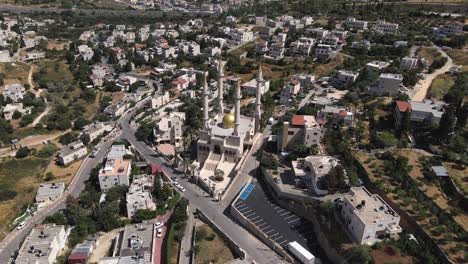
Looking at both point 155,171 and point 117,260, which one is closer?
point 117,260

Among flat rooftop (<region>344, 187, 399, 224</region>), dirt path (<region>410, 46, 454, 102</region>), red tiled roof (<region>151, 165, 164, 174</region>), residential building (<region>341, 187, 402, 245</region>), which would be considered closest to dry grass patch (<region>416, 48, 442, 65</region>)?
dirt path (<region>410, 46, 454, 102</region>)

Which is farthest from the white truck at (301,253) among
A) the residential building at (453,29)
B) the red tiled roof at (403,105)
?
the residential building at (453,29)

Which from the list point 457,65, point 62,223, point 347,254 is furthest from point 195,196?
point 457,65

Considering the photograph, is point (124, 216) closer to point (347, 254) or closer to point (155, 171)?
point (155, 171)

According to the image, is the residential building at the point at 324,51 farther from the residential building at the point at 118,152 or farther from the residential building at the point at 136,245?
the residential building at the point at 136,245

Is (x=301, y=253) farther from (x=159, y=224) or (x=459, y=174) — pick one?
(x=459, y=174)

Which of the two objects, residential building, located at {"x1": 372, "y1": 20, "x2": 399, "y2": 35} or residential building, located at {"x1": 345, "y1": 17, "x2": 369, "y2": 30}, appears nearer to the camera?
residential building, located at {"x1": 372, "y1": 20, "x2": 399, "y2": 35}

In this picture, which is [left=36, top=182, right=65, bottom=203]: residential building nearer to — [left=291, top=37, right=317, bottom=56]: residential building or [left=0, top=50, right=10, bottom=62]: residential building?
[left=0, top=50, right=10, bottom=62]: residential building
